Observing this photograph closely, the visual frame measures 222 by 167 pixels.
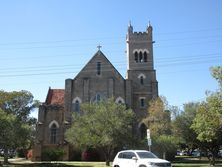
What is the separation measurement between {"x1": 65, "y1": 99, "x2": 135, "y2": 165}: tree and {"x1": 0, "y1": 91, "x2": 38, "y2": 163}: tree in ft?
19.7

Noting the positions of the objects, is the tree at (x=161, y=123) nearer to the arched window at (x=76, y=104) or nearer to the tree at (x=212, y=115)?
the tree at (x=212, y=115)

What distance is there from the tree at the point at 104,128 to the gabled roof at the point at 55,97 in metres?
Result: 19.2

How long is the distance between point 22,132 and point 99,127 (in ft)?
28.0

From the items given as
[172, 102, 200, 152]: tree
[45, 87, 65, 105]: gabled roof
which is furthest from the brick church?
[172, 102, 200, 152]: tree

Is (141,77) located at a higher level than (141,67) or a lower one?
lower

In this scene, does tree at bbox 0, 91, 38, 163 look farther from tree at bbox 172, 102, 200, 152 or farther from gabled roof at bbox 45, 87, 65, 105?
tree at bbox 172, 102, 200, 152

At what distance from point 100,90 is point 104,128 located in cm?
1974

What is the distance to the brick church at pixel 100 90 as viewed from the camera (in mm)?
59594

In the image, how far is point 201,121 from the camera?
108 feet

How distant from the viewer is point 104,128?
4172 cm

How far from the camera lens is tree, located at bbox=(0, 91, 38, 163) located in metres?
35.0

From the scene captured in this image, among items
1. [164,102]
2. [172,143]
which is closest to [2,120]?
[172,143]

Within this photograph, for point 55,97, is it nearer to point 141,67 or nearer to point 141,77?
point 141,77

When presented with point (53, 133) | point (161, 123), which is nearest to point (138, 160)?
point (161, 123)
